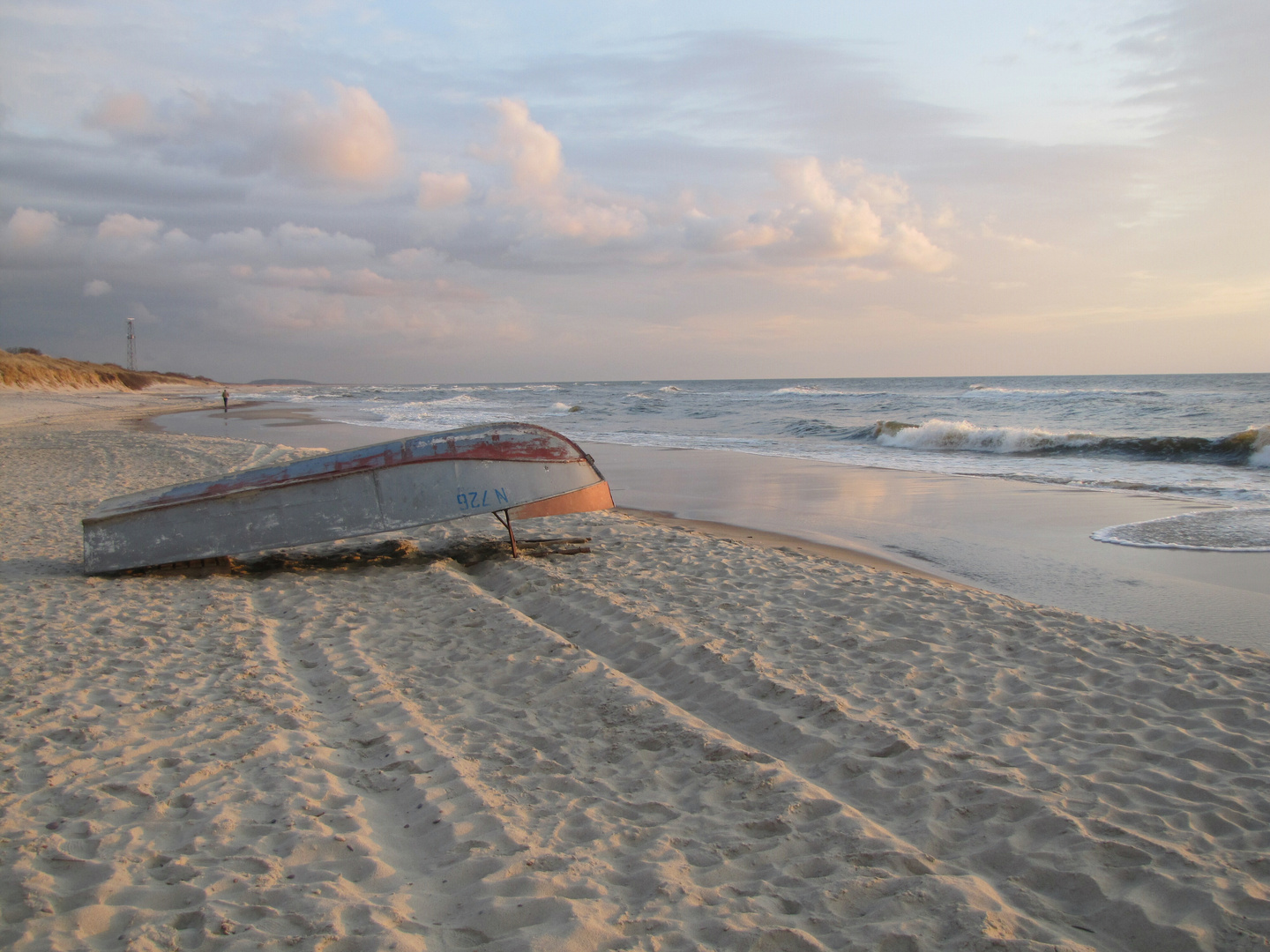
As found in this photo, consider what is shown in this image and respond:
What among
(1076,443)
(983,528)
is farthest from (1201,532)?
(1076,443)

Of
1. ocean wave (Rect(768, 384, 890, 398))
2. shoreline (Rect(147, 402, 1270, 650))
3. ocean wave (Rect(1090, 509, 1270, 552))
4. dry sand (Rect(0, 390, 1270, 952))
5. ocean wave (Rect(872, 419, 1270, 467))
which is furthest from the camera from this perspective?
ocean wave (Rect(768, 384, 890, 398))

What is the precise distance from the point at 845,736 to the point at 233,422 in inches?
998

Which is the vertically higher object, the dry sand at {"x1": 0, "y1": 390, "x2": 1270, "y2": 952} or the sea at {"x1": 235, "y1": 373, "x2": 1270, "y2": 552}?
the sea at {"x1": 235, "y1": 373, "x2": 1270, "y2": 552}

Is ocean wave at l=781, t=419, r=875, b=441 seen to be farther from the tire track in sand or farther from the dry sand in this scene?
the tire track in sand

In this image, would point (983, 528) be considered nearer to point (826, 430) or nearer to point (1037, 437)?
point (1037, 437)

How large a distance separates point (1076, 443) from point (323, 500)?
17015 mm

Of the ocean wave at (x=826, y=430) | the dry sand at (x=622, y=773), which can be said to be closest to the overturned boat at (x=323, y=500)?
the dry sand at (x=622, y=773)

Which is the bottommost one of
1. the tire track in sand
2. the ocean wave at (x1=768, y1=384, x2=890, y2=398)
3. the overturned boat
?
the tire track in sand

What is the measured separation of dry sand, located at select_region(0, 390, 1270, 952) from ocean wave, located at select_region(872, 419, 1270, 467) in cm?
1339

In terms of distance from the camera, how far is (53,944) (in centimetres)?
195

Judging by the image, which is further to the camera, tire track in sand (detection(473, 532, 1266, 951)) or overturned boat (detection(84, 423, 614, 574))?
overturned boat (detection(84, 423, 614, 574))

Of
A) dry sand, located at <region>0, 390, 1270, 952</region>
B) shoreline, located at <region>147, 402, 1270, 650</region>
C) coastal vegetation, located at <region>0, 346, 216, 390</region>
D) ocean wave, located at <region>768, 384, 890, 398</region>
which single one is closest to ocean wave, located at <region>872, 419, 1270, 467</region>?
shoreline, located at <region>147, 402, 1270, 650</region>

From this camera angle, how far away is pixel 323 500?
6020 millimetres

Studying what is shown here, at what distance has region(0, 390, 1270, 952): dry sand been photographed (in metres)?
2.16
